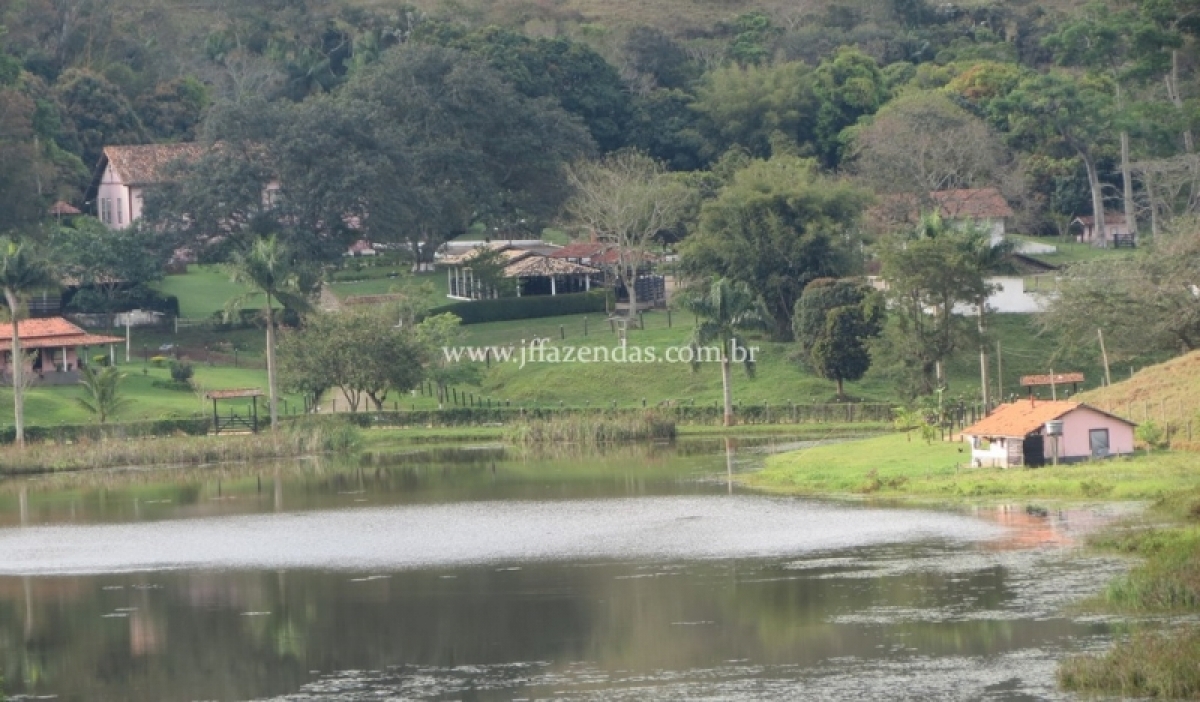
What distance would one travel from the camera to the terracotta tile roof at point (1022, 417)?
59656 mm

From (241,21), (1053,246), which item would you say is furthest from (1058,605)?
(241,21)

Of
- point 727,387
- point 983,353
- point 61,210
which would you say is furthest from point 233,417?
point 61,210

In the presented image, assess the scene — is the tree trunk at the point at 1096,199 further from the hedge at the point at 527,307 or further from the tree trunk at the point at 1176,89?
the hedge at the point at 527,307

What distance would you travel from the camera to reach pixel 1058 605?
40.6m

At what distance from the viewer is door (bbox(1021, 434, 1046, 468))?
5966 centimetres

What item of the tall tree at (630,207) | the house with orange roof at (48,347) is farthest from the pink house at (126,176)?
the house with orange roof at (48,347)

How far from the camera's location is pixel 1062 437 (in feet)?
196

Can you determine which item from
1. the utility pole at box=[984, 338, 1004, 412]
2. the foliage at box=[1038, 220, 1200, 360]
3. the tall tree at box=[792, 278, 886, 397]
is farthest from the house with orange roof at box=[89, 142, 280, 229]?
the foliage at box=[1038, 220, 1200, 360]

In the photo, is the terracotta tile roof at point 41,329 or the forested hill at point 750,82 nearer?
the terracotta tile roof at point 41,329

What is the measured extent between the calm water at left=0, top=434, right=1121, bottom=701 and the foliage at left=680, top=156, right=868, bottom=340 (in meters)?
33.7

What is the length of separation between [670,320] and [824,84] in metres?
43.3

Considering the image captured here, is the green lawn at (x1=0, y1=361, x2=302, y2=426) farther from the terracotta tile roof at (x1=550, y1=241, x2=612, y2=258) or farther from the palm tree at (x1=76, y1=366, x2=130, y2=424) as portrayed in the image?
the terracotta tile roof at (x1=550, y1=241, x2=612, y2=258)

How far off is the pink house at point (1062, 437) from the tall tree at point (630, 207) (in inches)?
1807

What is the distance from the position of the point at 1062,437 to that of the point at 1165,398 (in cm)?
707
